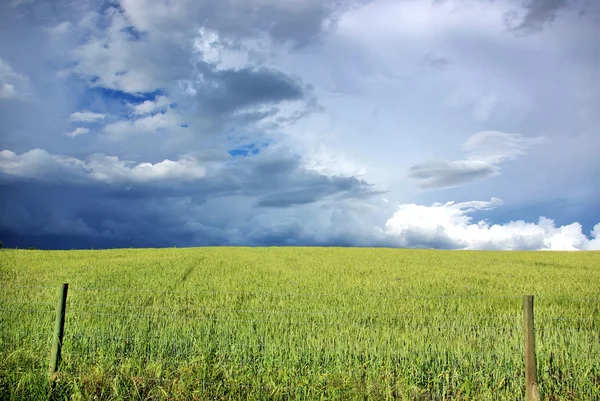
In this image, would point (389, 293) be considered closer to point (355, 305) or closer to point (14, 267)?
point (355, 305)

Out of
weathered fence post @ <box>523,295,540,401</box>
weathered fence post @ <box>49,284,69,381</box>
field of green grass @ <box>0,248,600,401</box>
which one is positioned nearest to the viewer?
weathered fence post @ <box>523,295,540,401</box>

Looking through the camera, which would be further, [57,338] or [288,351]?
[288,351]

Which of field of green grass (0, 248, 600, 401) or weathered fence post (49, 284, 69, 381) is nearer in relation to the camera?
field of green grass (0, 248, 600, 401)

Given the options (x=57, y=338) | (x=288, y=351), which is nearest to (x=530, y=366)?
(x=288, y=351)

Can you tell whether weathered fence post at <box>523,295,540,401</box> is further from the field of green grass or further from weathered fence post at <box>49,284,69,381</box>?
weathered fence post at <box>49,284,69,381</box>

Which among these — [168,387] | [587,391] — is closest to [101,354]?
[168,387]

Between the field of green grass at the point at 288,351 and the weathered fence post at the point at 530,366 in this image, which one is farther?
the field of green grass at the point at 288,351

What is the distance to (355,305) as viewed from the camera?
13.9m

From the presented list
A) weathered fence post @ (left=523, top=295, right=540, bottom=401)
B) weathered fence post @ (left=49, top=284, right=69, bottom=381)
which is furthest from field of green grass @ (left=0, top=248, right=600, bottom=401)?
weathered fence post @ (left=523, top=295, right=540, bottom=401)

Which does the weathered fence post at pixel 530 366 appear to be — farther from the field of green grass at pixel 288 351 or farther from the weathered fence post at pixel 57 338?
the weathered fence post at pixel 57 338

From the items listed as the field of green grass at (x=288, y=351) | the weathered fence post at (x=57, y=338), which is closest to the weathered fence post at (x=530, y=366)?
the field of green grass at (x=288, y=351)

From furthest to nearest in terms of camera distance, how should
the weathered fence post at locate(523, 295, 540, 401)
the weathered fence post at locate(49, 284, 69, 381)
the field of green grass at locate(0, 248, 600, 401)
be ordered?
the weathered fence post at locate(49, 284, 69, 381) < the field of green grass at locate(0, 248, 600, 401) < the weathered fence post at locate(523, 295, 540, 401)

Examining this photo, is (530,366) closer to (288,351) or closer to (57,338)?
(288,351)

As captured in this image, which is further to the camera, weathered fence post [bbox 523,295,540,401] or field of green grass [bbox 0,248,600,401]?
field of green grass [bbox 0,248,600,401]
